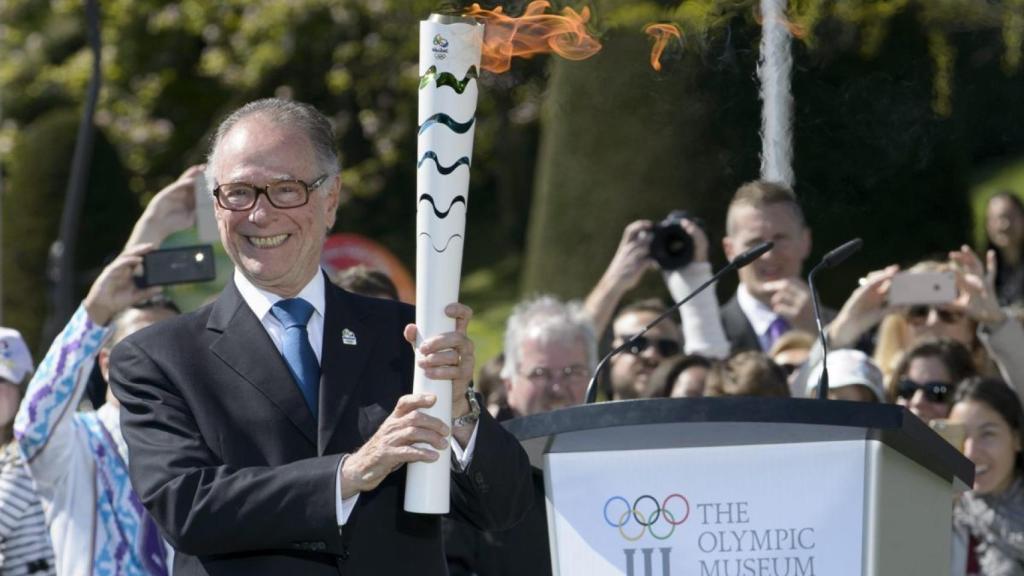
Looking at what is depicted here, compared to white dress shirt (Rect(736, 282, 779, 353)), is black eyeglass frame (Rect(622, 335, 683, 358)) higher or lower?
lower

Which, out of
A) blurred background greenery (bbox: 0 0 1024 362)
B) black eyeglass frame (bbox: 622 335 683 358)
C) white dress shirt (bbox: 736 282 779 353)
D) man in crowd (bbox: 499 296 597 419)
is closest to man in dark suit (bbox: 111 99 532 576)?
blurred background greenery (bbox: 0 0 1024 362)

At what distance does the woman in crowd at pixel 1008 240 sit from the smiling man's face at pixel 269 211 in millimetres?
7352

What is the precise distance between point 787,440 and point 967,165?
9989 mm

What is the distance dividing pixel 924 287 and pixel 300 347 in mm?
3590

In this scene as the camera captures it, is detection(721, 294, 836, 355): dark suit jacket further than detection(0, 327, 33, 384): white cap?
Yes

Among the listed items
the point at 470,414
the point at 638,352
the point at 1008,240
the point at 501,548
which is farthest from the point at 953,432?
the point at 1008,240

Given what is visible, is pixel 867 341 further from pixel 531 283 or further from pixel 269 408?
pixel 531 283

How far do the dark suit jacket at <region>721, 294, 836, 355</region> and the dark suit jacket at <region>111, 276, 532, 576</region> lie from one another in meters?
3.58

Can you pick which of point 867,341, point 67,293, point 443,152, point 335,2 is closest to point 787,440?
point 443,152

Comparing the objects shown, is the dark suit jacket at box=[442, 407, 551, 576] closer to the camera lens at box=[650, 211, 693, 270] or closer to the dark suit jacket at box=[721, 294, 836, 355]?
the camera lens at box=[650, 211, 693, 270]

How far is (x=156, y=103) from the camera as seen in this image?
846 inches

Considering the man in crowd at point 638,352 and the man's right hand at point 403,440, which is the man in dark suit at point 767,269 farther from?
the man's right hand at point 403,440

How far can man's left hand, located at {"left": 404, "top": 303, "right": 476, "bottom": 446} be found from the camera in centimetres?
349

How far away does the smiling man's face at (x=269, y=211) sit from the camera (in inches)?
148
